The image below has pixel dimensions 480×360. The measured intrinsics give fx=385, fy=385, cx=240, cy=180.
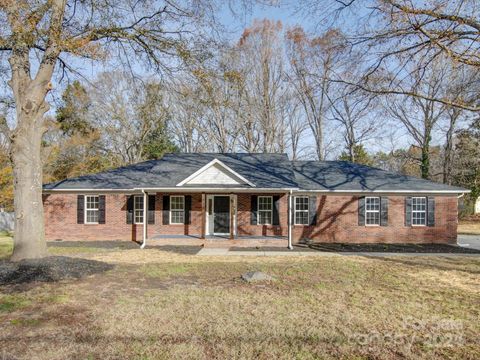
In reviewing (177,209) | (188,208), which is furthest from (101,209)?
(188,208)

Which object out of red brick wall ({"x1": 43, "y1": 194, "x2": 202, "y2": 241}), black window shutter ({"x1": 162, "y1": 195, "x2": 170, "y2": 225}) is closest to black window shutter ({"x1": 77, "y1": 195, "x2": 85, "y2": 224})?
red brick wall ({"x1": 43, "y1": 194, "x2": 202, "y2": 241})

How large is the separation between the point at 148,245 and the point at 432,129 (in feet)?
93.7

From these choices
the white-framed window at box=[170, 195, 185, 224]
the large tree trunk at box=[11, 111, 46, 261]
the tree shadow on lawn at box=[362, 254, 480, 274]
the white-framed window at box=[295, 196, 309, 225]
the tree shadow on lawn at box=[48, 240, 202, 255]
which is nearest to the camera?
the large tree trunk at box=[11, 111, 46, 261]

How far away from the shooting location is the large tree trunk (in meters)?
11.0

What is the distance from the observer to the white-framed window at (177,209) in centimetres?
1914

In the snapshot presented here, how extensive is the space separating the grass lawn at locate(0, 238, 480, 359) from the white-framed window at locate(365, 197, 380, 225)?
26.6ft

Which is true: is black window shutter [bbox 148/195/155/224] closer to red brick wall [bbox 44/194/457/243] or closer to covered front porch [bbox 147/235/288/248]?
red brick wall [bbox 44/194/457/243]

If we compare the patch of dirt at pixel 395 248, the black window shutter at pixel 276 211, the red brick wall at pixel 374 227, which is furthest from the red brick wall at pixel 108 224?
the patch of dirt at pixel 395 248

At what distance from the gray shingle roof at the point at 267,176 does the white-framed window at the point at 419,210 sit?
0.68 m

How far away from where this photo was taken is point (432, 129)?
34.7 metres

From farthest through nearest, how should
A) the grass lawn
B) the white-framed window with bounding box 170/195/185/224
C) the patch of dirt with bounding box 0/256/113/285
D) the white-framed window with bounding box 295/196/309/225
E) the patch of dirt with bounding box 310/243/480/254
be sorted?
the white-framed window with bounding box 295/196/309/225 → the white-framed window with bounding box 170/195/185/224 → the patch of dirt with bounding box 310/243/480/254 → the patch of dirt with bounding box 0/256/113/285 → the grass lawn

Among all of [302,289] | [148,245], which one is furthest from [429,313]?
[148,245]

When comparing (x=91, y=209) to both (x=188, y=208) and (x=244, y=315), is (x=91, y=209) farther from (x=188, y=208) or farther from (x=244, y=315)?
(x=244, y=315)

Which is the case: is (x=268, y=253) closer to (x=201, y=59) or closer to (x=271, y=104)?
(x=201, y=59)
